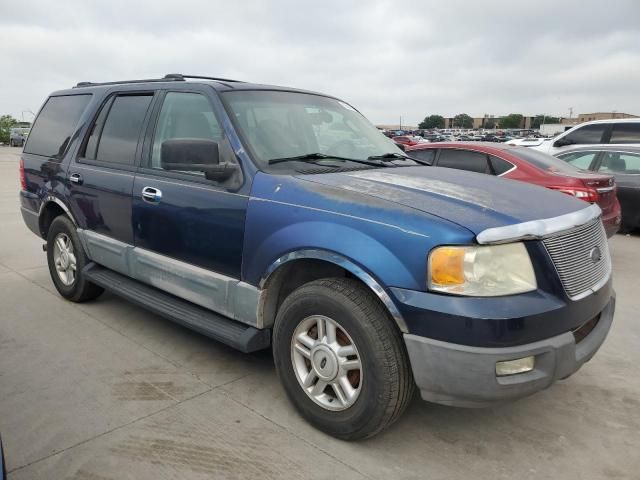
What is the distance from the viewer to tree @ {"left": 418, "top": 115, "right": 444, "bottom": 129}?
121 metres

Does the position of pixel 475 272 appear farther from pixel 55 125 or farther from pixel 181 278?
pixel 55 125

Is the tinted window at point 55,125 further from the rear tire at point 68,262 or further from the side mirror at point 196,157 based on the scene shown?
the side mirror at point 196,157

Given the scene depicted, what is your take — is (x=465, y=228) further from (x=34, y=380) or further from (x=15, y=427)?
(x=34, y=380)

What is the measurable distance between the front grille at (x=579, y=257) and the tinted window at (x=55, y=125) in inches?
157

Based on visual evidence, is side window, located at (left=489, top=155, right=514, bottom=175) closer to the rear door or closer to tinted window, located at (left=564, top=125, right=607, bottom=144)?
the rear door

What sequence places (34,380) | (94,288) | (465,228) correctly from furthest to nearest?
1. (94,288)
2. (34,380)
3. (465,228)

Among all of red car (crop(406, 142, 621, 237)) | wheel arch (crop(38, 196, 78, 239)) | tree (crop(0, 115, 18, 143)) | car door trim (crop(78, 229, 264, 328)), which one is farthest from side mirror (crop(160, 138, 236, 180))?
tree (crop(0, 115, 18, 143))

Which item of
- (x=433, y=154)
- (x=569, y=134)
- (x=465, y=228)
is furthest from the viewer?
(x=569, y=134)

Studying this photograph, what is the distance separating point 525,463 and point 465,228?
1259 millimetres

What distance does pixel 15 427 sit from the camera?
287 centimetres

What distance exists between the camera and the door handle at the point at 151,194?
3576 millimetres

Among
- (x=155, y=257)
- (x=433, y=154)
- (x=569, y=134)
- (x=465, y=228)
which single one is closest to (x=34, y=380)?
(x=155, y=257)

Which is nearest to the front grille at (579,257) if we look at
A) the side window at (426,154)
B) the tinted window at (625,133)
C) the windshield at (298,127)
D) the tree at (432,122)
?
the windshield at (298,127)

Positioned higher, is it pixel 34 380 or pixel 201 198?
pixel 201 198
